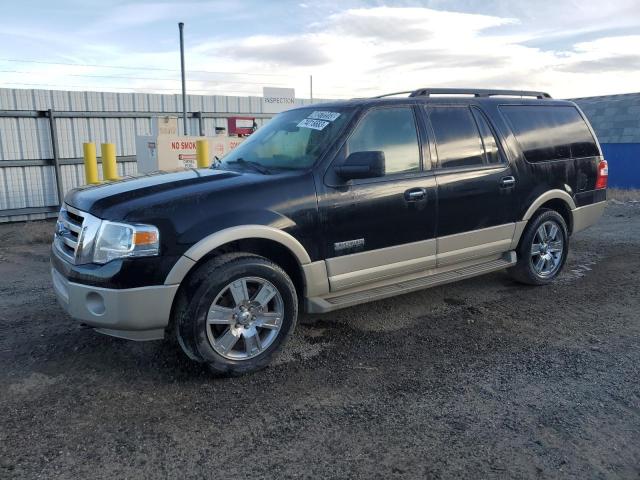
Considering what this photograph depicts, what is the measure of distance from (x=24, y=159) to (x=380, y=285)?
35.2 feet

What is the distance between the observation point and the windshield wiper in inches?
170

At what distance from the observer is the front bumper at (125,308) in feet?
11.3

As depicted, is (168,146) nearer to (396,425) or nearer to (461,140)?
(461,140)

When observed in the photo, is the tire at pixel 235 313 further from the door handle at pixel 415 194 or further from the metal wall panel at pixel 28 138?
the metal wall panel at pixel 28 138

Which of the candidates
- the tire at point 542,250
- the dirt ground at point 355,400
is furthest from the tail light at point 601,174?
the dirt ground at point 355,400

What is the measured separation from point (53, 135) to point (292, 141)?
992cm

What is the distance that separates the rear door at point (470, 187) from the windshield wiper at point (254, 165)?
4.96 ft

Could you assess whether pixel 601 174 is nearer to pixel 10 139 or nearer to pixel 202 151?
pixel 202 151

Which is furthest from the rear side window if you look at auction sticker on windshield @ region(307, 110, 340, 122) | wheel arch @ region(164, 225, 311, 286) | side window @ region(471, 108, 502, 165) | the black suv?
wheel arch @ region(164, 225, 311, 286)

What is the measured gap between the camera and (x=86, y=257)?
3584 mm

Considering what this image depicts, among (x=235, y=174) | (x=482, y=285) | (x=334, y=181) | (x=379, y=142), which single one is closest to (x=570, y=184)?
(x=482, y=285)

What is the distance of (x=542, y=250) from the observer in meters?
5.86

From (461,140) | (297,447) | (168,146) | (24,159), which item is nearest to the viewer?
(297,447)

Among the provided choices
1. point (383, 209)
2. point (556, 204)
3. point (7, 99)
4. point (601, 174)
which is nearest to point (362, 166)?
point (383, 209)
